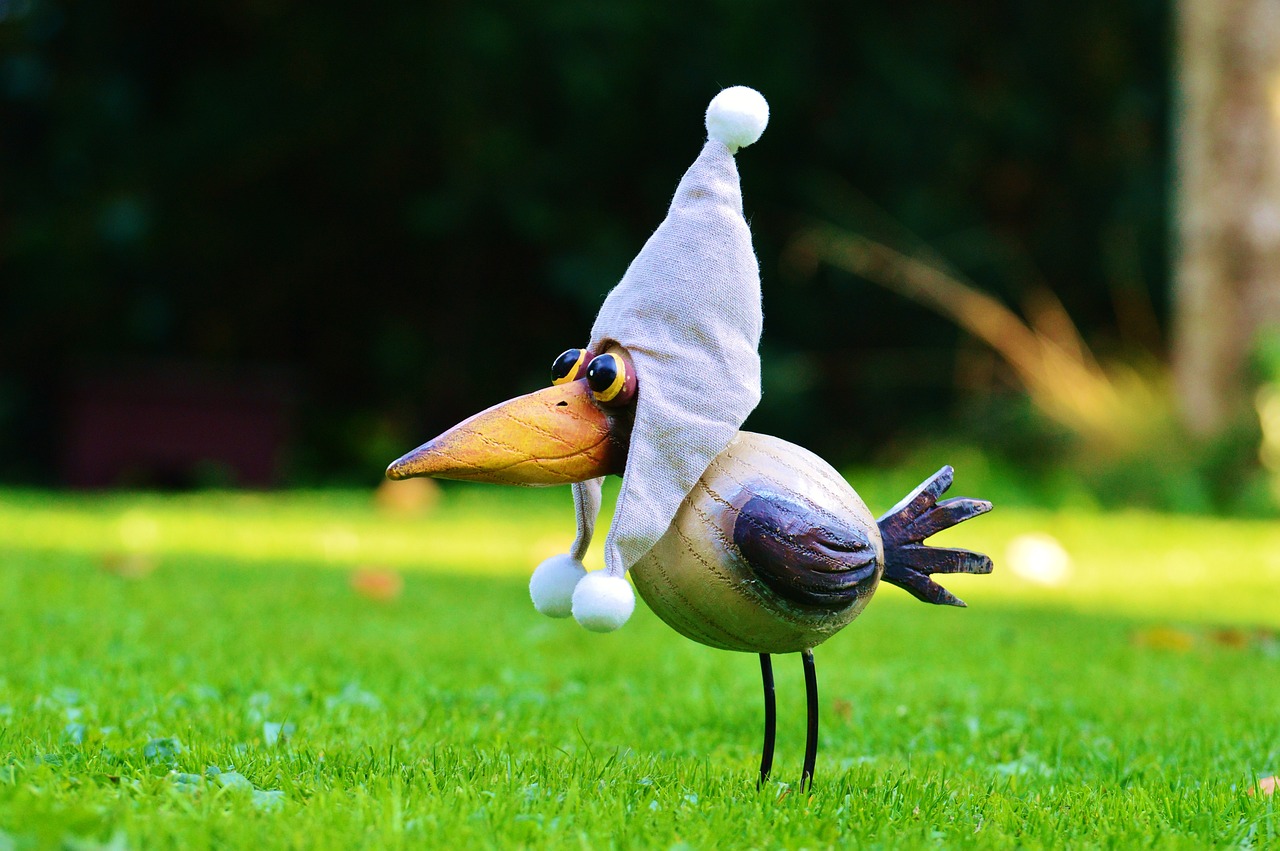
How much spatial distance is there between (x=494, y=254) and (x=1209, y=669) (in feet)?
36.6

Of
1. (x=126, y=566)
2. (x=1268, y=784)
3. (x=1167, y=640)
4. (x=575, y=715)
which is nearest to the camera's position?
(x=1268, y=784)

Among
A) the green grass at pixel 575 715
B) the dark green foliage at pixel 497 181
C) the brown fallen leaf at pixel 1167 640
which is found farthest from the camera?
the dark green foliage at pixel 497 181

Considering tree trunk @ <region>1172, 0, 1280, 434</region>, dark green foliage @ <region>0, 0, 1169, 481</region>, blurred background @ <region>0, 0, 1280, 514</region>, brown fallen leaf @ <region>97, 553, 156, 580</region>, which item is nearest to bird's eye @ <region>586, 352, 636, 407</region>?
brown fallen leaf @ <region>97, 553, 156, 580</region>

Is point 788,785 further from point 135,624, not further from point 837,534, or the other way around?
point 135,624

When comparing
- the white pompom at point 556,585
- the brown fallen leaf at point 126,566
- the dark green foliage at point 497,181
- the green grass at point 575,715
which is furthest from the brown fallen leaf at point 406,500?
the white pompom at point 556,585

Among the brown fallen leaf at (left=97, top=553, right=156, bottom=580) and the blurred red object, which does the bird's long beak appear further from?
the blurred red object

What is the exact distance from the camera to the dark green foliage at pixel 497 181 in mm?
12727

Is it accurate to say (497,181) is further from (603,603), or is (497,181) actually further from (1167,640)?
(603,603)

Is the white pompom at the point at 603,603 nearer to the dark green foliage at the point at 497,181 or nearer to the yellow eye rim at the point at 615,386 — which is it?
the yellow eye rim at the point at 615,386

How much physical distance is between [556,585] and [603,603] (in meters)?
0.28

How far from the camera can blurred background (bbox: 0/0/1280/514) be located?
12.4m

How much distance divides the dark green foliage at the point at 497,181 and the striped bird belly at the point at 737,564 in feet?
32.4

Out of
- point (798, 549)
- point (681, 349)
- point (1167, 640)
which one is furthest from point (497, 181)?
point (798, 549)

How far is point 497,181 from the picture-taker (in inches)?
506
